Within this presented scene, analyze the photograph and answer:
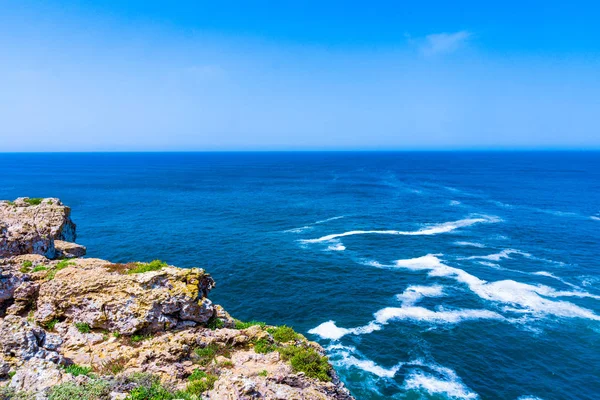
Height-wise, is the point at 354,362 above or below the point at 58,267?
below

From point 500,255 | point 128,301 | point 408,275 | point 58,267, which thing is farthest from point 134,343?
point 500,255

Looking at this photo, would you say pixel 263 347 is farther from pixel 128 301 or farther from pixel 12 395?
pixel 12 395

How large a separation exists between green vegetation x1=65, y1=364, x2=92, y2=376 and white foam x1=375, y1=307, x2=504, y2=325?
121 feet

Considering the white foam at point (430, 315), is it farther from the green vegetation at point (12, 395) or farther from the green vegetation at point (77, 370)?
the green vegetation at point (12, 395)

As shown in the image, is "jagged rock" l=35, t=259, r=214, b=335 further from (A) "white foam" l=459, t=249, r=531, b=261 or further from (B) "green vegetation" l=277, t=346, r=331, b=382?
(A) "white foam" l=459, t=249, r=531, b=261

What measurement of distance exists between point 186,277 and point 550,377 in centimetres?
4008

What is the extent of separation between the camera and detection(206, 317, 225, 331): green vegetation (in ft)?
77.2

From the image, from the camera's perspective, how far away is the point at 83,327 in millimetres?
21922

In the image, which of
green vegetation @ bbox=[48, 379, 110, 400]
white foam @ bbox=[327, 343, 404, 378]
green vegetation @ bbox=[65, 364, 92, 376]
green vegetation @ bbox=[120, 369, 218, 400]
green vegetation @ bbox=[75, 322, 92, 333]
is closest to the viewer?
green vegetation @ bbox=[48, 379, 110, 400]

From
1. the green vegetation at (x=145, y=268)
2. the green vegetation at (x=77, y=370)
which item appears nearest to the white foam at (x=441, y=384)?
the green vegetation at (x=145, y=268)

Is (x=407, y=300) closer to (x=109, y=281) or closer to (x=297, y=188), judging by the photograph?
(x=109, y=281)

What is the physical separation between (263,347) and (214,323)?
4372 millimetres

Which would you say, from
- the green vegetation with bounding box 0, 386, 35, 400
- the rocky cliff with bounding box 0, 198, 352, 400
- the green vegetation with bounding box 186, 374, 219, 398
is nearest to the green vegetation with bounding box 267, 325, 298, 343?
the rocky cliff with bounding box 0, 198, 352, 400

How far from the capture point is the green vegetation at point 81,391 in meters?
14.0
